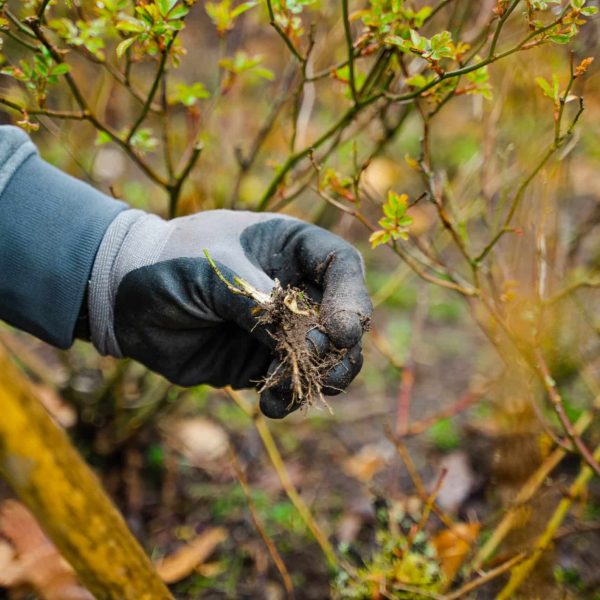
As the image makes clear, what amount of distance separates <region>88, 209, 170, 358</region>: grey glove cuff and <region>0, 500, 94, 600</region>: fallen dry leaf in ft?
2.60

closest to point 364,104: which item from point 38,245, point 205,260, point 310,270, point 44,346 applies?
point 310,270

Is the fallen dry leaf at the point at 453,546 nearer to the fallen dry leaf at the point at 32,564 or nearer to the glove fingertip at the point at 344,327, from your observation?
the glove fingertip at the point at 344,327

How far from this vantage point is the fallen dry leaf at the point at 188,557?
83.1 inches

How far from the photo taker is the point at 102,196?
160 cm

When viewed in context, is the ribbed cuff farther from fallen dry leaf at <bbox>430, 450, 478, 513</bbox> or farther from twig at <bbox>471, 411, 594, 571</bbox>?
fallen dry leaf at <bbox>430, 450, 478, 513</bbox>

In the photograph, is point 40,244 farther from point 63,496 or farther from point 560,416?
point 560,416

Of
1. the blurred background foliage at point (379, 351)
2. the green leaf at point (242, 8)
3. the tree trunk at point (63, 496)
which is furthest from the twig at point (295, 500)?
the green leaf at point (242, 8)

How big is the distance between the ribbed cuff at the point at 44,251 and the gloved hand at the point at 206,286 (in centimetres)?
5

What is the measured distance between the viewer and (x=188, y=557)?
7.11 feet

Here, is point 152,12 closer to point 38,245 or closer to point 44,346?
point 38,245

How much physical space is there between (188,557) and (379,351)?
1.14 metres

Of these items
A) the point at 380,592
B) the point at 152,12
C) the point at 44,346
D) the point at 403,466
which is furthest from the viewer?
the point at 44,346

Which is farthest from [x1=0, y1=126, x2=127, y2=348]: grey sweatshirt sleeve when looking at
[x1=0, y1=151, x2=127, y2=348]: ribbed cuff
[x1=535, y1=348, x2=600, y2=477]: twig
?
[x1=535, y1=348, x2=600, y2=477]: twig

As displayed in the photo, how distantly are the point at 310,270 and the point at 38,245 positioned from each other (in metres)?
0.67
